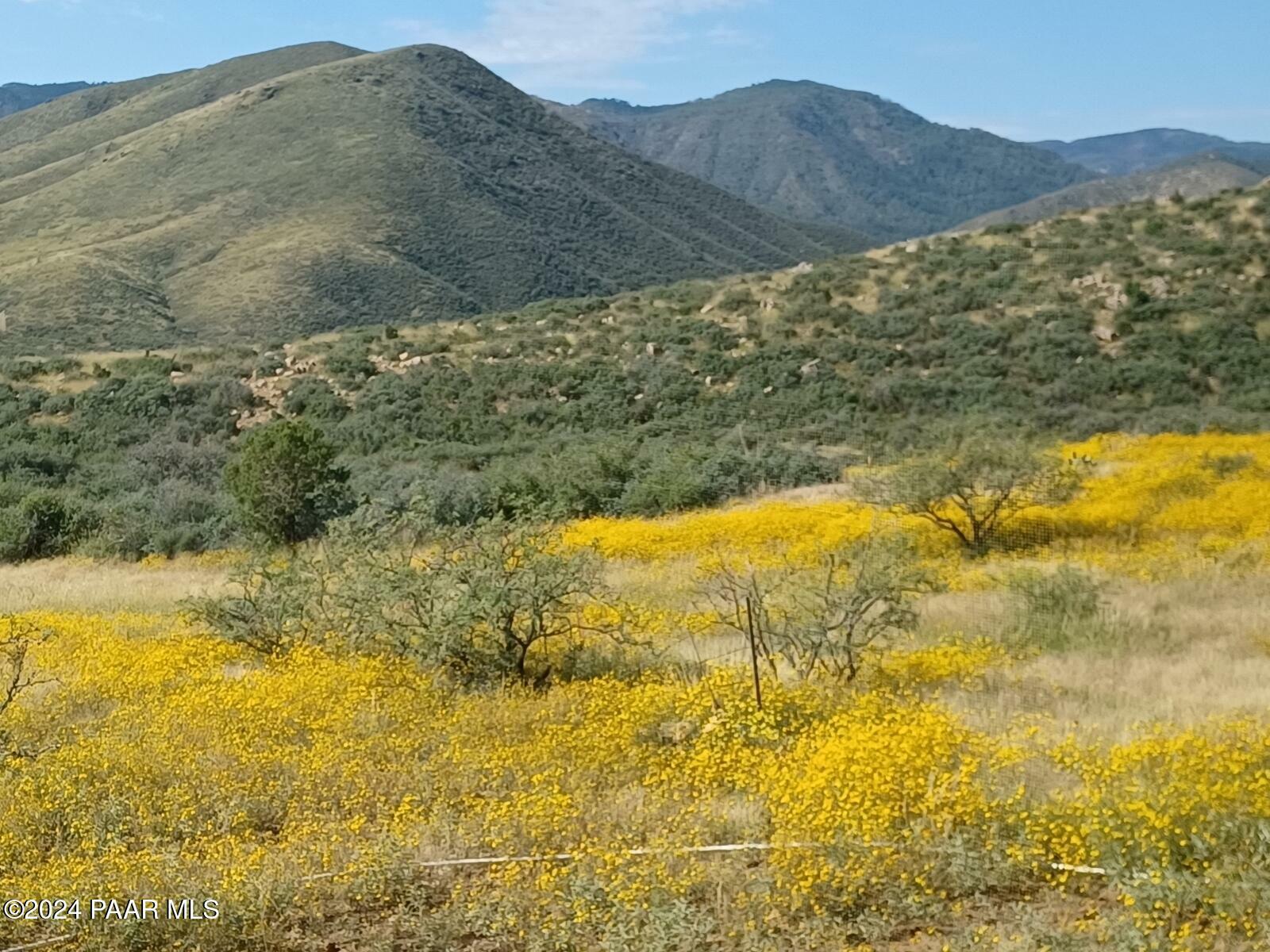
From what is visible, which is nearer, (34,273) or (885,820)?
(885,820)

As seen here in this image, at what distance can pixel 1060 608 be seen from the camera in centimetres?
968

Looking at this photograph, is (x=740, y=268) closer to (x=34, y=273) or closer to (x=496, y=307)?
(x=496, y=307)

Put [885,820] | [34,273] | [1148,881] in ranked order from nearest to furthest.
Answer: [1148,881] → [885,820] → [34,273]

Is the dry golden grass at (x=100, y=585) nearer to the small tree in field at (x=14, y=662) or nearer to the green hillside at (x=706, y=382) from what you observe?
the green hillside at (x=706, y=382)

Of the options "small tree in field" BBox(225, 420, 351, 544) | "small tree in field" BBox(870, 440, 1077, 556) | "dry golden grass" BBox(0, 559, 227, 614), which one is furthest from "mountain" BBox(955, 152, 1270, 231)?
"dry golden grass" BBox(0, 559, 227, 614)

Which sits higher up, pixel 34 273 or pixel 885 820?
pixel 34 273

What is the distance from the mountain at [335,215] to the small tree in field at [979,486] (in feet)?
165

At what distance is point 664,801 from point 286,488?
13005mm

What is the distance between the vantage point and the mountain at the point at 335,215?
213ft

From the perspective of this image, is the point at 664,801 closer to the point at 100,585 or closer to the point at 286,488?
the point at 100,585

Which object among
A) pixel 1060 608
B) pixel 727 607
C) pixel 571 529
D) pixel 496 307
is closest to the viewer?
pixel 1060 608

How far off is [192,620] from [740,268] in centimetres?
9148

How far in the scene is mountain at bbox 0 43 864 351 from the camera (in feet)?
213

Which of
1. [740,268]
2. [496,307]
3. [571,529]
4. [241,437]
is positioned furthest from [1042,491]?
[740,268]
